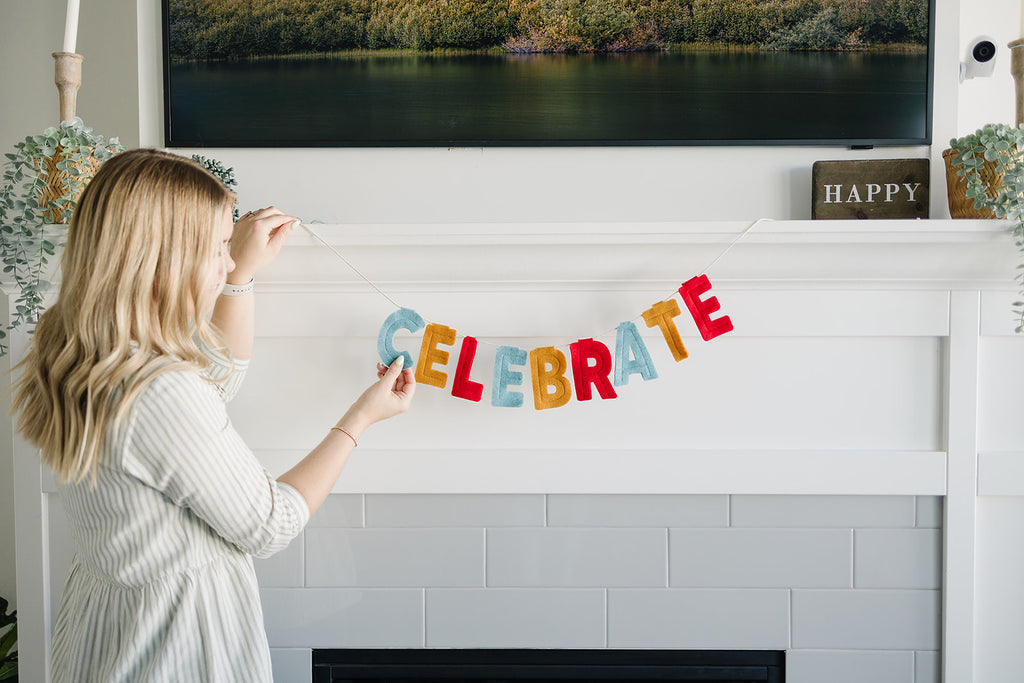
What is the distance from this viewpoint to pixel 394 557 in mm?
1240

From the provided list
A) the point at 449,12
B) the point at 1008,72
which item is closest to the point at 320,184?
the point at 449,12

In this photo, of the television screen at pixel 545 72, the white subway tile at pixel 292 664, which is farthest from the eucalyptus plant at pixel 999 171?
the white subway tile at pixel 292 664

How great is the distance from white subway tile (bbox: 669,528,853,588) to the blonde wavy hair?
83cm

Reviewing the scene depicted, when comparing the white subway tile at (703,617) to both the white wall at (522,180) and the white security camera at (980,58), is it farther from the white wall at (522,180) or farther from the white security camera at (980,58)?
the white security camera at (980,58)

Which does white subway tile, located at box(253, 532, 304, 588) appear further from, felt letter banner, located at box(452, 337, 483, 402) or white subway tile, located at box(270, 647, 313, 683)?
felt letter banner, located at box(452, 337, 483, 402)

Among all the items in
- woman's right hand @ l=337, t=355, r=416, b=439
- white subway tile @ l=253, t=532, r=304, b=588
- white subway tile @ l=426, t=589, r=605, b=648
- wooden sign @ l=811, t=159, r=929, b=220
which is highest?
wooden sign @ l=811, t=159, r=929, b=220

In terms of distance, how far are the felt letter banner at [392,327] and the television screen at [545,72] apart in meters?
0.35

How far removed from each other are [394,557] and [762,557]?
0.62 metres

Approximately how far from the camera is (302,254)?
3.76 ft

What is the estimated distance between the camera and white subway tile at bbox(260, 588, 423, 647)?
1241 millimetres

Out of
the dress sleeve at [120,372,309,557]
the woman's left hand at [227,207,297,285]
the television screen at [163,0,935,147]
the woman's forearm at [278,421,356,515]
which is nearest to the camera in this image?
the dress sleeve at [120,372,309,557]

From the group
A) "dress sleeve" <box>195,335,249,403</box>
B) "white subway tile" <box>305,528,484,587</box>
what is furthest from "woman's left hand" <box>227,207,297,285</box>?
"white subway tile" <box>305,528,484,587</box>

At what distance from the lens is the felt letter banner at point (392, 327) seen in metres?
1.14

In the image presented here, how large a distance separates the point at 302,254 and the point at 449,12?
0.51 meters
